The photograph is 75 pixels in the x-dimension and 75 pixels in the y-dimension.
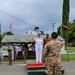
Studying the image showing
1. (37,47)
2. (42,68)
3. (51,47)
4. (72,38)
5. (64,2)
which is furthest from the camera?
(72,38)

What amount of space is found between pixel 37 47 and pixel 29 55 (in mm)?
7324

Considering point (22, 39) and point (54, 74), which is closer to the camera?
point (54, 74)

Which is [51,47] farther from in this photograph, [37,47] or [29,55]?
[29,55]

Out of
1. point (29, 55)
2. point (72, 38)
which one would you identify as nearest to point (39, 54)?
point (29, 55)

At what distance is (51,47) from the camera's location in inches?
364

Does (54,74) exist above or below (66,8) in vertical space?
below

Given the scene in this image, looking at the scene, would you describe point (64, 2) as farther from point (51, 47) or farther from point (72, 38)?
point (72, 38)

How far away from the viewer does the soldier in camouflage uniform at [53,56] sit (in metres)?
9.23

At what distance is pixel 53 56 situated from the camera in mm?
9242

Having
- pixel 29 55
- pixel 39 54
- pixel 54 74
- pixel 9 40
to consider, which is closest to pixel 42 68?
pixel 54 74

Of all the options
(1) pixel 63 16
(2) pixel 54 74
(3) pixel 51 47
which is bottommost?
(2) pixel 54 74

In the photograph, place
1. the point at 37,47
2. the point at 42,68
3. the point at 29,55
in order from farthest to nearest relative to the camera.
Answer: the point at 29,55 < the point at 37,47 < the point at 42,68

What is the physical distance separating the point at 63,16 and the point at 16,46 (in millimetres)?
22765

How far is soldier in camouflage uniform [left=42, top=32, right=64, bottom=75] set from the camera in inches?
363
